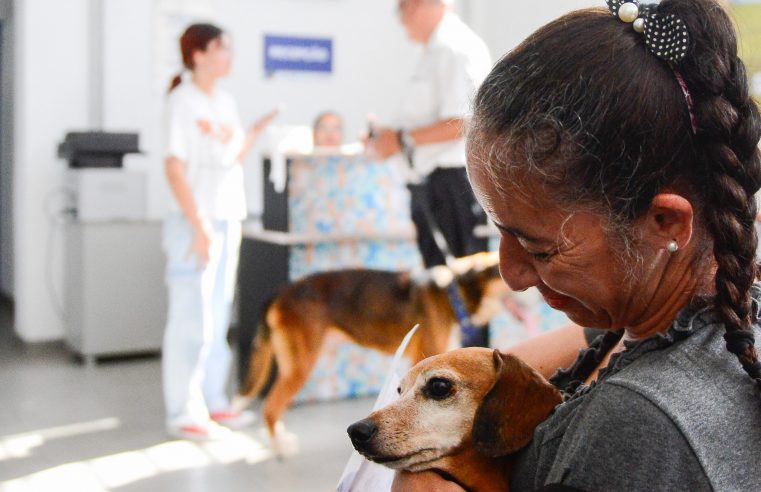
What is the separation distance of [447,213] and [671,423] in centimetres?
270

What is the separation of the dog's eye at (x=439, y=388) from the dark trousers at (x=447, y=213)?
93.9 inches

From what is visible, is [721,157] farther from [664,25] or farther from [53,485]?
[53,485]

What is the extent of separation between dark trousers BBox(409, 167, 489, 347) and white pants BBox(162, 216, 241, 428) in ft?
2.78

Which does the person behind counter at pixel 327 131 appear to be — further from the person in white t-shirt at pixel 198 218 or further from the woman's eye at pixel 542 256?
the woman's eye at pixel 542 256

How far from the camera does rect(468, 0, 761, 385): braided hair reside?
681mm

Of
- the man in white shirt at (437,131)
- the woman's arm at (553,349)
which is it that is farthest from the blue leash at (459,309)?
the woman's arm at (553,349)

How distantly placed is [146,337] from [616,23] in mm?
4909

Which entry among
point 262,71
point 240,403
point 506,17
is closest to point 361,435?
point 240,403

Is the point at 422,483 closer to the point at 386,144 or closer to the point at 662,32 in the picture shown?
the point at 662,32

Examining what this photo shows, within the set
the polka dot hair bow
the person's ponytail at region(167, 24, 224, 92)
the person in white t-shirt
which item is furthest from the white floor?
the polka dot hair bow

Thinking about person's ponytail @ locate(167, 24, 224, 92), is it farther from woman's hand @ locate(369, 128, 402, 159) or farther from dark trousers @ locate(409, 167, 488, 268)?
dark trousers @ locate(409, 167, 488, 268)

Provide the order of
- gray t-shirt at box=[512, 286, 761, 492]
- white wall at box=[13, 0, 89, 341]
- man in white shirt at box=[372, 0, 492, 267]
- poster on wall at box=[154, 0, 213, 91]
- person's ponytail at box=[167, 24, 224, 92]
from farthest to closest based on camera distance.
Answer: poster on wall at box=[154, 0, 213, 91] → white wall at box=[13, 0, 89, 341] → person's ponytail at box=[167, 24, 224, 92] → man in white shirt at box=[372, 0, 492, 267] → gray t-shirt at box=[512, 286, 761, 492]

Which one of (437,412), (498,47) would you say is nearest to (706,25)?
(437,412)

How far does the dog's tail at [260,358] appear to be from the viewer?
360 centimetres
